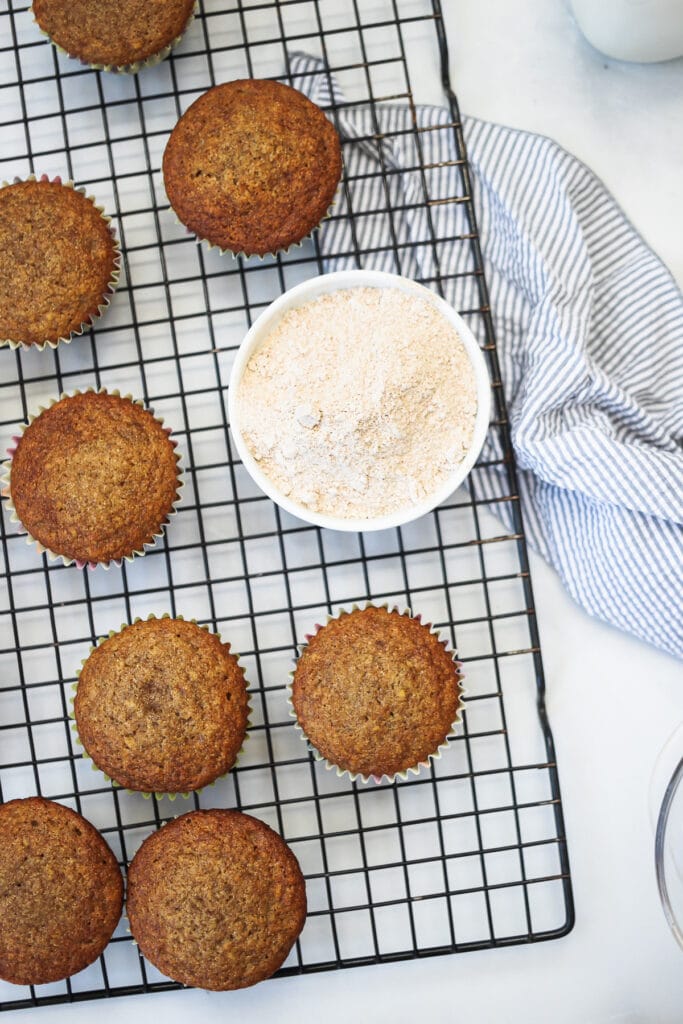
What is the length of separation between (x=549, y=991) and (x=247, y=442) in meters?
1.25

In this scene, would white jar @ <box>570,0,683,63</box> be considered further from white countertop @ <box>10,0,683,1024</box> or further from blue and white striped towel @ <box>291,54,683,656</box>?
blue and white striped towel @ <box>291,54,683,656</box>

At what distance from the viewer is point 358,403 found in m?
1.88

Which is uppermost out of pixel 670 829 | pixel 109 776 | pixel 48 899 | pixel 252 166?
pixel 252 166

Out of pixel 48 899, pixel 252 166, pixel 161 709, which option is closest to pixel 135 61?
pixel 252 166

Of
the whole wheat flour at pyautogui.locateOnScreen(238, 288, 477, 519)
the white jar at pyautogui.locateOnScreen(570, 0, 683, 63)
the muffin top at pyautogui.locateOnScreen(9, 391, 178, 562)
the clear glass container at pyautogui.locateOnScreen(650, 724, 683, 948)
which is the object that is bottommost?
the clear glass container at pyautogui.locateOnScreen(650, 724, 683, 948)

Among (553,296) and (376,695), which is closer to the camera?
(376,695)

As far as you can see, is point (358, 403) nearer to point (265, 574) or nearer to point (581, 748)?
point (265, 574)

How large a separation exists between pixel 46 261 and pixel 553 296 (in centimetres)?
96

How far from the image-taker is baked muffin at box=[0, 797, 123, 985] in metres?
1.90

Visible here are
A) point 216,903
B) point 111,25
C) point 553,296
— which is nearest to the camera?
point 216,903

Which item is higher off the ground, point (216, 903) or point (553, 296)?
point (553, 296)

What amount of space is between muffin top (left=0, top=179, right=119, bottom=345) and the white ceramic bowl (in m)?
0.32

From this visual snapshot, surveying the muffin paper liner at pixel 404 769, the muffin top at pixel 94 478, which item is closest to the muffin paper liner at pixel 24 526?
the muffin top at pixel 94 478

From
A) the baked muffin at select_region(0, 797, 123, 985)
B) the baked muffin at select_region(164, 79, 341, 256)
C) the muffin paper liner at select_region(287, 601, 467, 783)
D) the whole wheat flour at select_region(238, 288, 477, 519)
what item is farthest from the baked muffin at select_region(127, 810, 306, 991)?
the baked muffin at select_region(164, 79, 341, 256)
